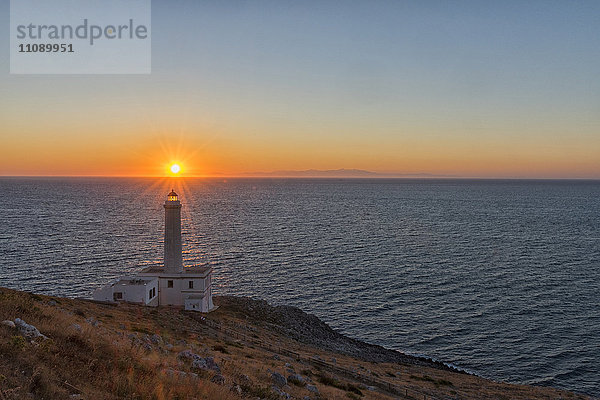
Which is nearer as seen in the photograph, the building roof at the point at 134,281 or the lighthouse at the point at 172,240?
the building roof at the point at 134,281

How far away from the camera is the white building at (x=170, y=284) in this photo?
41156 mm

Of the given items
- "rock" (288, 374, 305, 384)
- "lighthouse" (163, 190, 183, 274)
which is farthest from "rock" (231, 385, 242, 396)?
"lighthouse" (163, 190, 183, 274)

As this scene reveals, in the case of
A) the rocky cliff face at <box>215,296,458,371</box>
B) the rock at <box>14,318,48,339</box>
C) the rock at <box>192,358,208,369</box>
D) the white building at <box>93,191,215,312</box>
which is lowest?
the rocky cliff face at <box>215,296,458,371</box>

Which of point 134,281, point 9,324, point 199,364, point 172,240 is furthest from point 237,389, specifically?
point 172,240

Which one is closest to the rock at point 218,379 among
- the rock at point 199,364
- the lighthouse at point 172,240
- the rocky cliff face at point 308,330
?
the rock at point 199,364

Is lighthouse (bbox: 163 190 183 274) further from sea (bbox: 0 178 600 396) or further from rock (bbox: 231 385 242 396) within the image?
rock (bbox: 231 385 242 396)

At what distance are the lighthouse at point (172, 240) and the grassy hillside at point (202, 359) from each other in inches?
215

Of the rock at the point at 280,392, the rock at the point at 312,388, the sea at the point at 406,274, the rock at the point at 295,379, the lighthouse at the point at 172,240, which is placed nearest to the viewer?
the rock at the point at 280,392

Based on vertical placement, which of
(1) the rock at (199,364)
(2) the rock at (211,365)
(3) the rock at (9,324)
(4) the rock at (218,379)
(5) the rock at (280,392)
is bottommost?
(5) the rock at (280,392)

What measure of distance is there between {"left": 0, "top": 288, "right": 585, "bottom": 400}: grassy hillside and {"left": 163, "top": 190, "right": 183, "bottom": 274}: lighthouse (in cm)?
546

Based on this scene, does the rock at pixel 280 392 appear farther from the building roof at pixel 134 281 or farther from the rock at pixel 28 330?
the building roof at pixel 134 281

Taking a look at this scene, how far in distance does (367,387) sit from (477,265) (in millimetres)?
56202

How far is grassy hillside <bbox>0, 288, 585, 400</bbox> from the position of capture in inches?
444

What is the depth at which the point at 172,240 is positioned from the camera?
150ft
